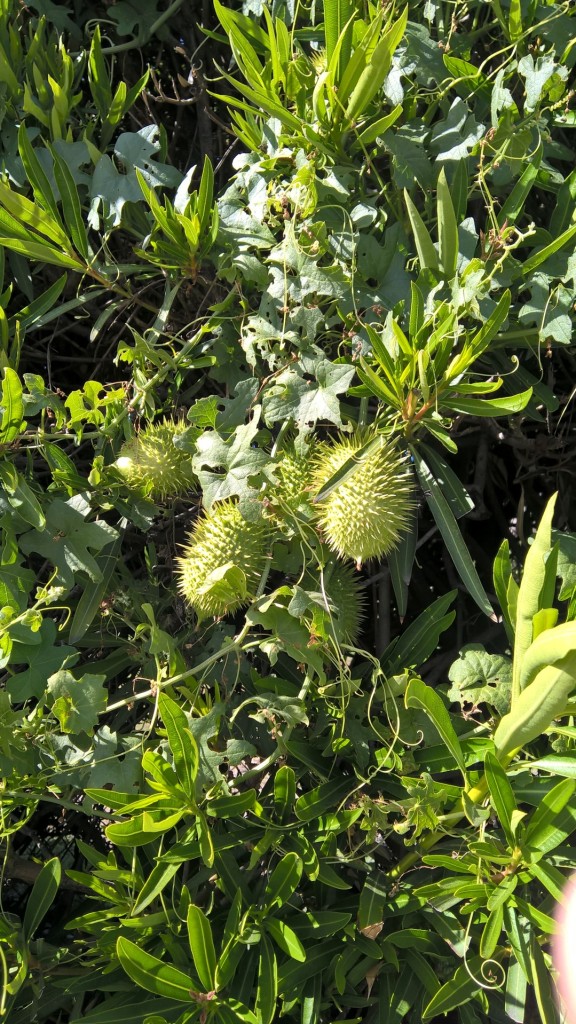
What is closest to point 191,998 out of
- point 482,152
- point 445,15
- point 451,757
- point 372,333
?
point 451,757

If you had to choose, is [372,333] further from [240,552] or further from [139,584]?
[139,584]

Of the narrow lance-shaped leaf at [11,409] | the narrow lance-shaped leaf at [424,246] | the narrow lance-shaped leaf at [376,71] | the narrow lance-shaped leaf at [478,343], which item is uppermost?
the narrow lance-shaped leaf at [376,71]

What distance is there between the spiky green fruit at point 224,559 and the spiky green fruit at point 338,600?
0.32 feet

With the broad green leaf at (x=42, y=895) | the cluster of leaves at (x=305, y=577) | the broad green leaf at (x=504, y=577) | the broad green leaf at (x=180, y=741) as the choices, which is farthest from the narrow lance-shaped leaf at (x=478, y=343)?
the broad green leaf at (x=42, y=895)

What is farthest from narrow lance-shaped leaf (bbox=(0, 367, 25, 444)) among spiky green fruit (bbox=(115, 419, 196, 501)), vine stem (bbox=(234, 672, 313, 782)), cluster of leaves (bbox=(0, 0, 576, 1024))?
vine stem (bbox=(234, 672, 313, 782))

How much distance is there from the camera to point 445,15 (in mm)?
1451

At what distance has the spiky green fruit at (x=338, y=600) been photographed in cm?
121

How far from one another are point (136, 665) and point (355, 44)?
1.08 meters

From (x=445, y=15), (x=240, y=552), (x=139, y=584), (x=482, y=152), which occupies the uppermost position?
(x=445, y=15)

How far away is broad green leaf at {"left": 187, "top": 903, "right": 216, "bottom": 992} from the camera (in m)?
1.15

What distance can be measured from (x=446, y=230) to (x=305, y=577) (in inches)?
21.9

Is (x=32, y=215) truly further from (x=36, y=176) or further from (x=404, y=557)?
(x=404, y=557)

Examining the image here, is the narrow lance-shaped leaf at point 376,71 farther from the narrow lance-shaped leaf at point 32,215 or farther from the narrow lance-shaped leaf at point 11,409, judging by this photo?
the narrow lance-shaped leaf at point 11,409

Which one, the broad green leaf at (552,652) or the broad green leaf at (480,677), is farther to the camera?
the broad green leaf at (480,677)
